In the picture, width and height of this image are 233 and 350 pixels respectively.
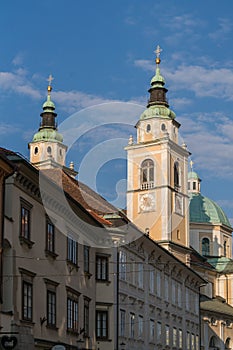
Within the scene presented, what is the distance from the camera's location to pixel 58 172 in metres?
45.4

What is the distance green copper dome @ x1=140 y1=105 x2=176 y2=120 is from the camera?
84250mm

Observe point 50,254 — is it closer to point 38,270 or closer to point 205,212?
point 38,270

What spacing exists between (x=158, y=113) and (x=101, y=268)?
45.3 meters

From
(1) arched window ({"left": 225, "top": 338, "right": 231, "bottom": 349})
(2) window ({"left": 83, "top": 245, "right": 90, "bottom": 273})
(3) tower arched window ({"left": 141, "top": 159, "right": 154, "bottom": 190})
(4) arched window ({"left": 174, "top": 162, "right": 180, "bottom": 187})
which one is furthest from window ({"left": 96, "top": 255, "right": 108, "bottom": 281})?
(1) arched window ({"left": 225, "top": 338, "right": 231, "bottom": 349})

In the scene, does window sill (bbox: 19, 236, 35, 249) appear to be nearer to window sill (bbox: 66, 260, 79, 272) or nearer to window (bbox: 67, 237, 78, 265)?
window sill (bbox: 66, 260, 79, 272)

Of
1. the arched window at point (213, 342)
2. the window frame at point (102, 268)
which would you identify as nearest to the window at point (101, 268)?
the window frame at point (102, 268)

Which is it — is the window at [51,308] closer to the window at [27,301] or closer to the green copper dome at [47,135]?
the window at [27,301]

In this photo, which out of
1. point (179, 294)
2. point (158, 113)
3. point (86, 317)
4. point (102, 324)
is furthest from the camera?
point (158, 113)

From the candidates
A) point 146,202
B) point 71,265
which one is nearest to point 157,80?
point 146,202

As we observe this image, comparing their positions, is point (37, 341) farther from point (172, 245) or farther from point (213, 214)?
point (213, 214)

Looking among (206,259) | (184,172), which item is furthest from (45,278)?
(206,259)

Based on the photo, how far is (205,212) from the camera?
101375 millimetres

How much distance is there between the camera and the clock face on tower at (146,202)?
8094cm

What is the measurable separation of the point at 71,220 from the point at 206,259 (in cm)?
5975
